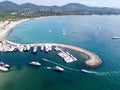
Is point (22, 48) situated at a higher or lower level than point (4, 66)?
higher

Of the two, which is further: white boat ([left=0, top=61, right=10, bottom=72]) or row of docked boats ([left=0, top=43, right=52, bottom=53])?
row of docked boats ([left=0, top=43, right=52, bottom=53])

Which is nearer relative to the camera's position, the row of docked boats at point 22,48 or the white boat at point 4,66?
the white boat at point 4,66

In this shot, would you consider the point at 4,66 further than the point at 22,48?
No

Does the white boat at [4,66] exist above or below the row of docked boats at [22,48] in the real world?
below

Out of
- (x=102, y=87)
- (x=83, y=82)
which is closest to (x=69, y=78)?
(x=83, y=82)

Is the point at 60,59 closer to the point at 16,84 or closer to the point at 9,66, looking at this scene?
the point at 9,66

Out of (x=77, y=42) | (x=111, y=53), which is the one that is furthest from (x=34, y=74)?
(x=77, y=42)

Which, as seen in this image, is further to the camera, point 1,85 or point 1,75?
point 1,75

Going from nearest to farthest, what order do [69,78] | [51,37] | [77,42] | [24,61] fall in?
1. [69,78]
2. [24,61]
3. [77,42]
4. [51,37]

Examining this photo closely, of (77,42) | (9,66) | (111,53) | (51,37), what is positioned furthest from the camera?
(51,37)

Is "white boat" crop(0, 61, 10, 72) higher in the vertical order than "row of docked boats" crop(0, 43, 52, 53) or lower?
lower
